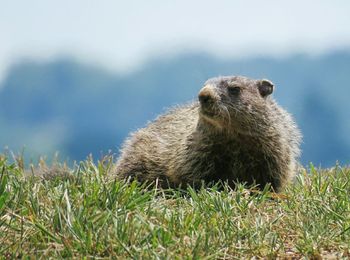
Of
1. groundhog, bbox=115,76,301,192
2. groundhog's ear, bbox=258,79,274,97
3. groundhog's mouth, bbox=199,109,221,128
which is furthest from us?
groundhog's ear, bbox=258,79,274,97

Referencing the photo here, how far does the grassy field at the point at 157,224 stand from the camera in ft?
14.5

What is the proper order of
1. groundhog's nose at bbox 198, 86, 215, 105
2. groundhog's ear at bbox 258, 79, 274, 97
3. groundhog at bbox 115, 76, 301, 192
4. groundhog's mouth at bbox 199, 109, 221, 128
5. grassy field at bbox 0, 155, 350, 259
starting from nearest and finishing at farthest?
grassy field at bbox 0, 155, 350, 259, groundhog's nose at bbox 198, 86, 215, 105, groundhog's mouth at bbox 199, 109, 221, 128, groundhog at bbox 115, 76, 301, 192, groundhog's ear at bbox 258, 79, 274, 97

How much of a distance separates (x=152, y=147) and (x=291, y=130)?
1.41 meters

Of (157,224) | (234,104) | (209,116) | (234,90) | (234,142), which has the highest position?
(234,90)

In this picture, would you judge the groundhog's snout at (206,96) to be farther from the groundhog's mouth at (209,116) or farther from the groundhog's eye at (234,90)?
the groundhog's eye at (234,90)

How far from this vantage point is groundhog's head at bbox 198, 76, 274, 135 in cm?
700

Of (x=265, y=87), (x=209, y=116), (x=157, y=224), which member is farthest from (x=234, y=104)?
(x=157, y=224)

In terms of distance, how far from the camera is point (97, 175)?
662cm

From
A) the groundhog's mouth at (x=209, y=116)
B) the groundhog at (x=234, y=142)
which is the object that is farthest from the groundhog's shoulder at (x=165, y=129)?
the groundhog's mouth at (x=209, y=116)

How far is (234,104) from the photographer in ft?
23.8

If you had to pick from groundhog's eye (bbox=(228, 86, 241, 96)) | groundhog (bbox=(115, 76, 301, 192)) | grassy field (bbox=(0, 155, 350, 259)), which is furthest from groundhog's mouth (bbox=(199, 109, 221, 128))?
grassy field (bbox=(0, 155, 350, 259))

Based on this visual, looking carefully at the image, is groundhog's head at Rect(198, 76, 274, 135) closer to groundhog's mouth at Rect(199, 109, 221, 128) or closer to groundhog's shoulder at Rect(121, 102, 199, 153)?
groundhog's mouth at Rect(199, 109, 221, 128)

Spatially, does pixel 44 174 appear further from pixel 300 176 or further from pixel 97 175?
pixel 300 176

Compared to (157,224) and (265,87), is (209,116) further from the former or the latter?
(157,224)
